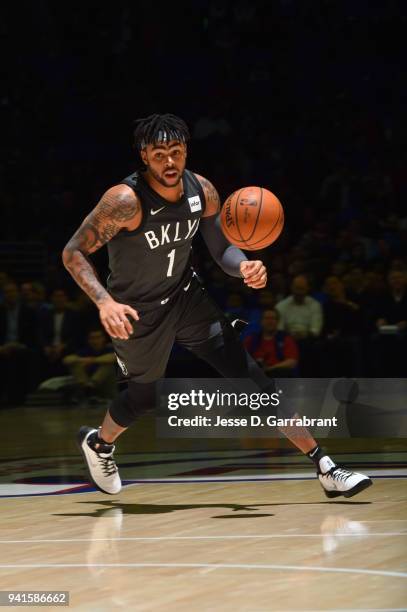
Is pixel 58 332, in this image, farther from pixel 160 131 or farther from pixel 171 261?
pixel 160 131

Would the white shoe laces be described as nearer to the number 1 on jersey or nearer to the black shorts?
the black shorts

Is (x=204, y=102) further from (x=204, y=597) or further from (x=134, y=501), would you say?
(x=204, y=597)

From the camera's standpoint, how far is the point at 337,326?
12742mm

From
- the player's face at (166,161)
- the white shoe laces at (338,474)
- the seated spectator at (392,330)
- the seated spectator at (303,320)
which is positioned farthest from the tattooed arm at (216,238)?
the seated spectator at (303,320)

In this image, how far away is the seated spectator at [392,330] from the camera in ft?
40.5

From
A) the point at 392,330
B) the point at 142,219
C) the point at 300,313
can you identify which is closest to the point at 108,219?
the point at 142,219

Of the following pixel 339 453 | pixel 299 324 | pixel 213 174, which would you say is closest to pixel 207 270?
pixel 213 174

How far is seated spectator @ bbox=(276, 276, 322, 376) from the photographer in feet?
41.8

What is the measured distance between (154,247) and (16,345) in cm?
774

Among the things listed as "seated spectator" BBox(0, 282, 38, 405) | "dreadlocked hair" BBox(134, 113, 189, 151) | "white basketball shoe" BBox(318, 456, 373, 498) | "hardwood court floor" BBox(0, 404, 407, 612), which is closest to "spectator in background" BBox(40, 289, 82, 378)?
"seated spectator" BBox(0, 282, 38, 405)

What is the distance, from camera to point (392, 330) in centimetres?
1236

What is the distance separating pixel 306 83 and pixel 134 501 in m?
11.5

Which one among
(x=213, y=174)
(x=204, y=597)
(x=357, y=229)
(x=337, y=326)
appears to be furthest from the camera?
(x=213, y=174)

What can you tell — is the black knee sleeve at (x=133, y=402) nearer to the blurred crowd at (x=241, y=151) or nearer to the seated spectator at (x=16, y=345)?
the blurred crowd at (x=241, y=151)
